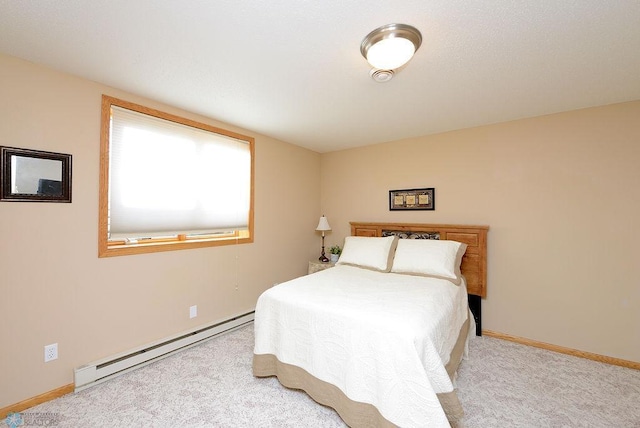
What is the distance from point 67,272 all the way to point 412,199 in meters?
3.54

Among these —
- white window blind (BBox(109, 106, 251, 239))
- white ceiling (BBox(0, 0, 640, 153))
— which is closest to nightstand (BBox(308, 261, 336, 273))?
white window blind (BBox(109, 106, 251, 239))

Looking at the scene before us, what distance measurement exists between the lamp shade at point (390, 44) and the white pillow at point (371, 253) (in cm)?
198

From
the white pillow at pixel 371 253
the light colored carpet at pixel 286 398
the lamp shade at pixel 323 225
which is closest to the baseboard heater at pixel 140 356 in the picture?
the light colored carpet at pixel 286 398

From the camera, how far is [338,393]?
5.55 ft

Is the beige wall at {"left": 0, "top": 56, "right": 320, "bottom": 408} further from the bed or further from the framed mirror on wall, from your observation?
the bed

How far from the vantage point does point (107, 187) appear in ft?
7.12

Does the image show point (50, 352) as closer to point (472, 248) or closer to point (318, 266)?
point (318, 266)

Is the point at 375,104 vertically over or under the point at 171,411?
over

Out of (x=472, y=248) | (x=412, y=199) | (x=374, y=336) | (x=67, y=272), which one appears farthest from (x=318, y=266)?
(x=67, y=272)

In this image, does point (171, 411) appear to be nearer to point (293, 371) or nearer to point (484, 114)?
point (293, 371)

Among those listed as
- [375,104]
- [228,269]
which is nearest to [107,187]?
[228,269]

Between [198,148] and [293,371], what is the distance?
2.31 m

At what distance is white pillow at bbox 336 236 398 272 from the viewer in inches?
118

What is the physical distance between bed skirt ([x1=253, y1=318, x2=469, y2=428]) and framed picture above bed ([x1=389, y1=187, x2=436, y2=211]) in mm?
1568
